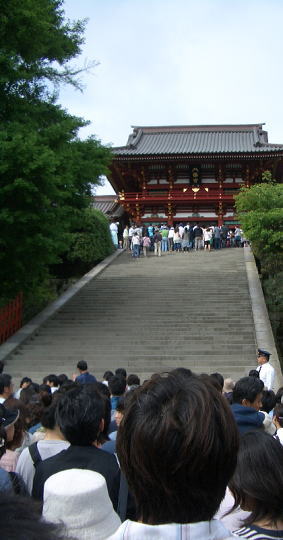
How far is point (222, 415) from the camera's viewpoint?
1.78 m

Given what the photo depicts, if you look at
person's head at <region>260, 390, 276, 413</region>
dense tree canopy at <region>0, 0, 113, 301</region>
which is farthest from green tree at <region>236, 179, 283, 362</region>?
person's head at <region>260, 390, 276, 413</region>

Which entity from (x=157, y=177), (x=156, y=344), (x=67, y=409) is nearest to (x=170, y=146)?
(x=157, y=177)

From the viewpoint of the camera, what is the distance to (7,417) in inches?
159

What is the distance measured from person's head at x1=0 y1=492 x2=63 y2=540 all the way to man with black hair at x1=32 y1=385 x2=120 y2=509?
6.17 ft

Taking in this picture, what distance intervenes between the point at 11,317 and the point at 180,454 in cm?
1534

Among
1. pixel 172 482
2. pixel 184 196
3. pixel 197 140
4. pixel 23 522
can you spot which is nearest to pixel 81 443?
pixel 172 482

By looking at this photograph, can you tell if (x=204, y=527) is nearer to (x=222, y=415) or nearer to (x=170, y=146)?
(x=222, y=415)

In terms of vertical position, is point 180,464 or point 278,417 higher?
point 180,464

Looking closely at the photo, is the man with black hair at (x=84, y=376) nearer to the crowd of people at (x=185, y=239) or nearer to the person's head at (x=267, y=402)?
the person's head at (x=267, y=402)

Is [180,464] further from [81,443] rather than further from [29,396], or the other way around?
[29,396]

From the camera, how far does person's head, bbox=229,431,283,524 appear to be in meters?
2.30

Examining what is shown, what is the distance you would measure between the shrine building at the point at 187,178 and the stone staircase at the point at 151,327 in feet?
30.9

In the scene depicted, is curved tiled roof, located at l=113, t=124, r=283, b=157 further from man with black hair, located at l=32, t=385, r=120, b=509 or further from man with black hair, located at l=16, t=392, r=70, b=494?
man with black hair, located at l=32, t=385, r=120, b=509

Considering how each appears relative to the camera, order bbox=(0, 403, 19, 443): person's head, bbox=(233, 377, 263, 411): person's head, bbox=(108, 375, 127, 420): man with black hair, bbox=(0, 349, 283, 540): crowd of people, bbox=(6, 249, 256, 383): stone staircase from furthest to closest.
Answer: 1. bbox=(6, 249, 256, 383): stone staircase
2. bbox=(108, 375, 127, 420): man with black hair
3. bbox=(233, 377, 263, 411): person's head
4. bbox=(0, 403, 19, 443): person's head
5. bbox=(0, 349, 283, 540): crowd of people
